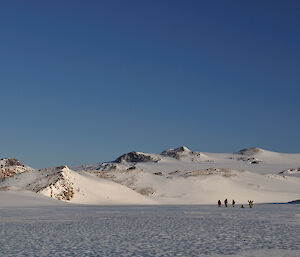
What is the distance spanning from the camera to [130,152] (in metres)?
192

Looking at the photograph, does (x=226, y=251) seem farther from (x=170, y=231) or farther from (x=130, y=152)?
(x=130, y=152)

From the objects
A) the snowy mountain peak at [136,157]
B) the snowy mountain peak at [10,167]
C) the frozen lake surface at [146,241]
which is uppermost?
the snowy mountain peak at [136,157]

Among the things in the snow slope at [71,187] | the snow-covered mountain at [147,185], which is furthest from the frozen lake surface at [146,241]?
the snow-covered mountain at [147,185]

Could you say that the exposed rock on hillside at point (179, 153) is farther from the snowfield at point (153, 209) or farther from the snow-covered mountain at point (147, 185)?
the snow-covered mountain at point (147, 185)

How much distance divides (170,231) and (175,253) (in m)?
7.52

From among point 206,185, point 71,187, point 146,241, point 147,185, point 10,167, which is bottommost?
point 146,241

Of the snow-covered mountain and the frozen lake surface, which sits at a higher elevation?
the snow-covered mountain

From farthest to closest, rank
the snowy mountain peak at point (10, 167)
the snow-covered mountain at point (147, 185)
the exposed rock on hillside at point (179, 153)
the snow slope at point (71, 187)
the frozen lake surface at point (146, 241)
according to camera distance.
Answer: the exposed rock on hillside at point (179, 153) < the snowy mountain peak at point (10, 167) < the snow-covered mountain at point (147, 185) < the snow slope at point (71, 187) < the frozen lake surface at point (146, 241)

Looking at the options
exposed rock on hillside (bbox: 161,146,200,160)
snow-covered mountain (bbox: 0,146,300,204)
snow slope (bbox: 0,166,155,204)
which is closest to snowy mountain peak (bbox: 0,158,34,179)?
snow-covered mountain (bbox: 0,146,300,204)

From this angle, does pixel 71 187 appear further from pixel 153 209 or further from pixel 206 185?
pixel 206 185

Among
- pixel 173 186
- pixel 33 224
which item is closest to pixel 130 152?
pixel 173 186

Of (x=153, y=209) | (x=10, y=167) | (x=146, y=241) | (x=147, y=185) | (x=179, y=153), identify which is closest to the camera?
(x=146, y=241)

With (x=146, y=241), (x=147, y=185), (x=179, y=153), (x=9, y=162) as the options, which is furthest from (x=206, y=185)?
(x=179, y=153)

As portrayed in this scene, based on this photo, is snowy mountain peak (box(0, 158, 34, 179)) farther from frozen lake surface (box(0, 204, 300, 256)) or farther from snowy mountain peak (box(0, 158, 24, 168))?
frozen lake surface (box(0, 204, 300, 256))
